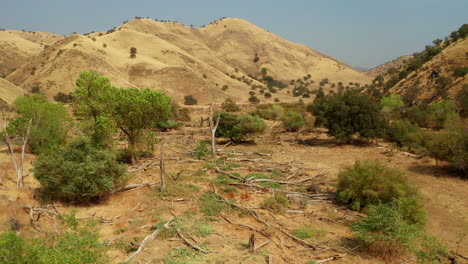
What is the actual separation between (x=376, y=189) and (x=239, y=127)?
11.3m

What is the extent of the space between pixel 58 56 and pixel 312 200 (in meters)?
51.5

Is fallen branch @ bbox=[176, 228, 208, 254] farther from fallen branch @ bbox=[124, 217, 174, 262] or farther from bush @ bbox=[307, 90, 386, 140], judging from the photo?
bush @ bbox=[307, 90, 386, 140]

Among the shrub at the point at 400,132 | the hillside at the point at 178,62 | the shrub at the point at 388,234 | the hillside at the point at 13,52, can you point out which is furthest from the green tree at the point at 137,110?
the hillside at the point at 13,52

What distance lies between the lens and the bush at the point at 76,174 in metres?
8.91

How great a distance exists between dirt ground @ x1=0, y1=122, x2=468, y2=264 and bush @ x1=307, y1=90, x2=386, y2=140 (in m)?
3.25

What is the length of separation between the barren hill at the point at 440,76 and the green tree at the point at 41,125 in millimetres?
32953

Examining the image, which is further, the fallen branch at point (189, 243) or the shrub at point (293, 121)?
the shrub at point (293, 121)

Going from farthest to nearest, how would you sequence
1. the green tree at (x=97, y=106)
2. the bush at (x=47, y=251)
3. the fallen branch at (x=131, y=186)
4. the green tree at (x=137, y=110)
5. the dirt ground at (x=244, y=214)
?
the green tree at (x=137, y=110), the green tree at (x=97, y=106), the fallen branch at (x=131, y=186), the dirt ground at (x=244, y=214), the bush at (x=47, y=251)

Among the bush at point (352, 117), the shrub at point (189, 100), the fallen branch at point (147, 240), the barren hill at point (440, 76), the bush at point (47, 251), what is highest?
the barren hill at point (440, 76)

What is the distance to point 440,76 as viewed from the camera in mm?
31906

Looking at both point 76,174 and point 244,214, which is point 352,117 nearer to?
point 244,214

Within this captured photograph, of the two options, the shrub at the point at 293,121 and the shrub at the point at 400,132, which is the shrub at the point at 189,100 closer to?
the shrub at the point at 293,121

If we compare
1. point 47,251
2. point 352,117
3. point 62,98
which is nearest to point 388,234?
point 47,251

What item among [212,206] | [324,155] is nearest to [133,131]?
[212,206]
